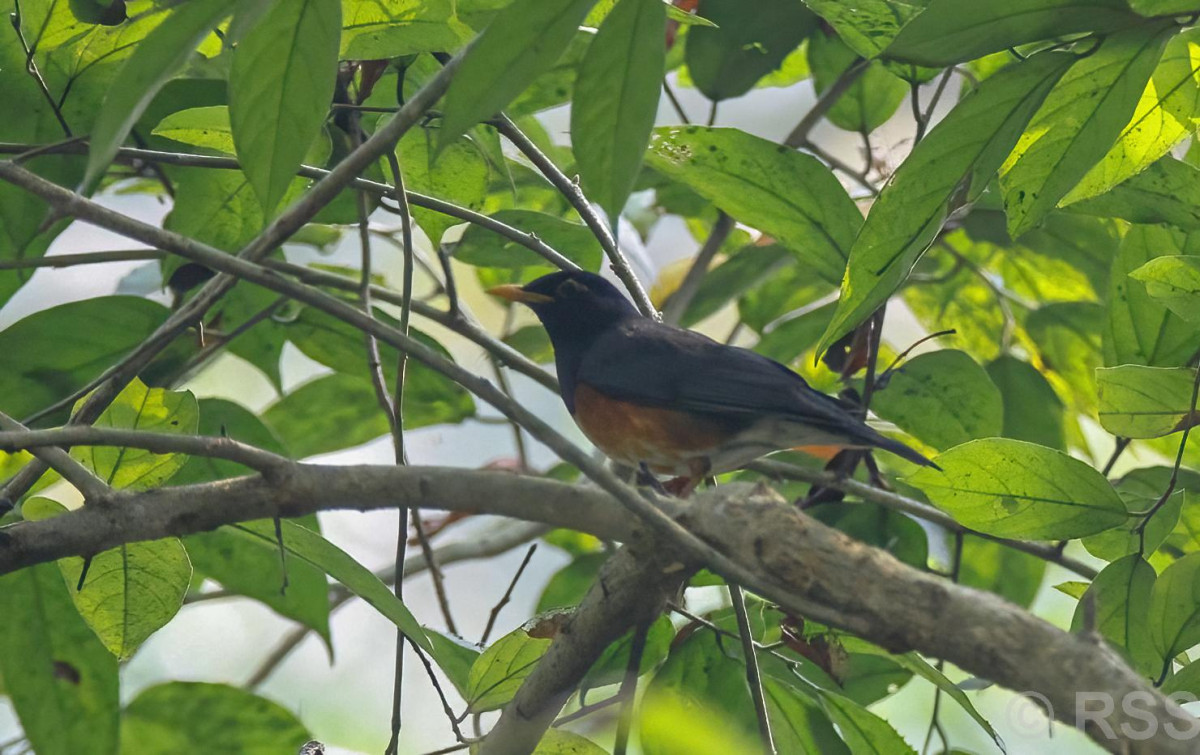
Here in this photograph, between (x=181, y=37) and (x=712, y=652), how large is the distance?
131 cm

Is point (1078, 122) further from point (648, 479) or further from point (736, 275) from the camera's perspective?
point (736, 275)

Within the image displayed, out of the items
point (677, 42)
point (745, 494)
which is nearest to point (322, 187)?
point (745, 494)

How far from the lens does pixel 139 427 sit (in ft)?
5.32

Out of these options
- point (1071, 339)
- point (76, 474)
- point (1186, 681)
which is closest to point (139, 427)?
point (76, 474)

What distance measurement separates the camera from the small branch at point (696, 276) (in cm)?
281

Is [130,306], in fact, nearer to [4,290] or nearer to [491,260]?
[4,290]

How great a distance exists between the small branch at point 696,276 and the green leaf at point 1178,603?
1.37m

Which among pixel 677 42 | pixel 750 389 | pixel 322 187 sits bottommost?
pixel 322 187

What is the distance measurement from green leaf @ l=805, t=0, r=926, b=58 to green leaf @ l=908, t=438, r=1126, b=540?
64 cm

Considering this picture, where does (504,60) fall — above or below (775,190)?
below

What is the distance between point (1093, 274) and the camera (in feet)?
9.24

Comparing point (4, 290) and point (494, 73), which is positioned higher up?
point (4, 290)

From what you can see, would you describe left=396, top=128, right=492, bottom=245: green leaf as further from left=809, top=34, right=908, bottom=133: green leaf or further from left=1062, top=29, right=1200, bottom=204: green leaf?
left=809, top=34, right=908, bottom=133: green leaf

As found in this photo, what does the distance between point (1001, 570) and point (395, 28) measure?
1880 mm
